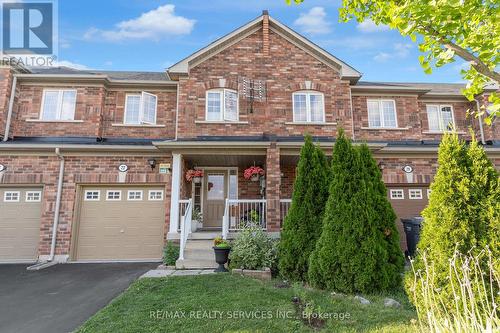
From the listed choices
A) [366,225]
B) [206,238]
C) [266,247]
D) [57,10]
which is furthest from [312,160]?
[57,10]

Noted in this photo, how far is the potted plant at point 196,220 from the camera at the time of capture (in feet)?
30.2

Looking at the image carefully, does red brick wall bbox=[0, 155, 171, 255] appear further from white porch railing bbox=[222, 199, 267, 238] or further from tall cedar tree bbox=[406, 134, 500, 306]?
tall cedar tree bbox=[406, 134, 500, 306]

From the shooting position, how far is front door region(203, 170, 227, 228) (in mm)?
10195

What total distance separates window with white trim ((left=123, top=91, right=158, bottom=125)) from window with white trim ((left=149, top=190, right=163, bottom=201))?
2498 mm

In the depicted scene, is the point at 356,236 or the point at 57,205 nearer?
the point at 356,236

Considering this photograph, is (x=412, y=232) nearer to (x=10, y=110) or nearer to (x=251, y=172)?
(x=251, y=172)

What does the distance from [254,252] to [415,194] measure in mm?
6756

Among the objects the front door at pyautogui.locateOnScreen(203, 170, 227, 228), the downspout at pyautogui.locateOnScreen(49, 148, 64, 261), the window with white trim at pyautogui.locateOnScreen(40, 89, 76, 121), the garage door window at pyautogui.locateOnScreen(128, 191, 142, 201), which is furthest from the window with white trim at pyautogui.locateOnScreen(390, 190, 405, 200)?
the window with white trim at pyautogui.locateOnScreen(40, 89, 76, 121)

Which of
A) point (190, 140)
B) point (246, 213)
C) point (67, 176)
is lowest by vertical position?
point (246, 213)

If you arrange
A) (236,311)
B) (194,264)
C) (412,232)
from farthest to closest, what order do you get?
(412,232) < (194,264) < (236,311)

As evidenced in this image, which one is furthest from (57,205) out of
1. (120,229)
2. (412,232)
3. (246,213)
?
(412,232)

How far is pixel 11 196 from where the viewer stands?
29.9 feet

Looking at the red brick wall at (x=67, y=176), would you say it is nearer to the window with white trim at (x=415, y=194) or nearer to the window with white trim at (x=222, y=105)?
the window with white trim at (x=222, y=105)

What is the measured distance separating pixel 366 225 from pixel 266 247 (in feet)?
8.50
